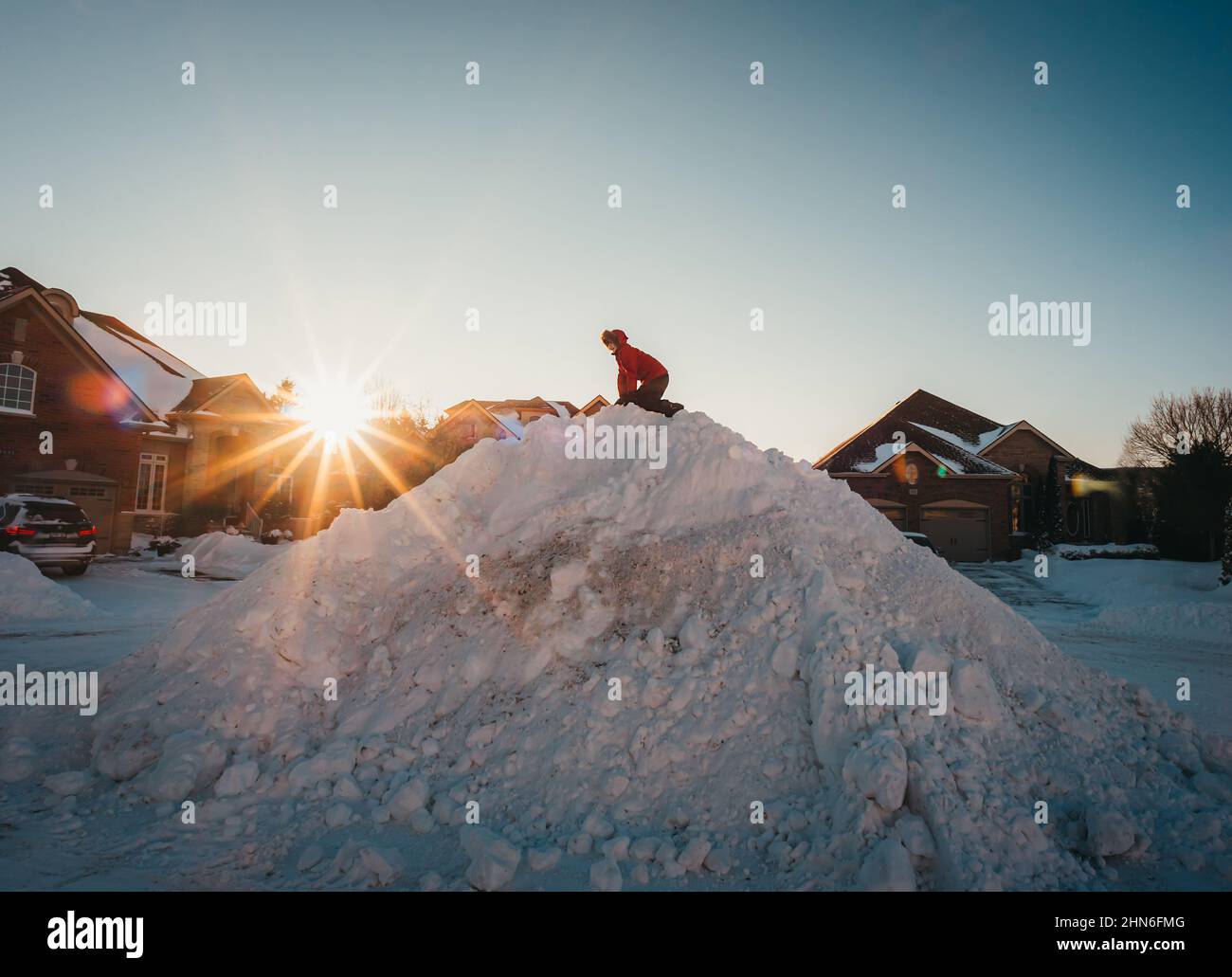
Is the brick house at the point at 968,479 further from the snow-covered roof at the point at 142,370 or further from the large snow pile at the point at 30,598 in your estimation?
the snow-covered roof at the point at 142,370

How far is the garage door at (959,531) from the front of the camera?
27797 mm

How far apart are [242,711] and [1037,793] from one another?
18.4ft

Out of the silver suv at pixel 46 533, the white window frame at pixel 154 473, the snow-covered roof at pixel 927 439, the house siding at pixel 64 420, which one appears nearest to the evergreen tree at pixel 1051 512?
the snow-covered roof at pixel 927 439

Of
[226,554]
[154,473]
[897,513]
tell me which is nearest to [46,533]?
[226,554]

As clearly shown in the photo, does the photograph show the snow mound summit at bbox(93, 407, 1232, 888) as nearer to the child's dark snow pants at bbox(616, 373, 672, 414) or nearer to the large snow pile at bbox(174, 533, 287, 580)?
the child's dark snow pants at bbox(616, 373, 672, 414)

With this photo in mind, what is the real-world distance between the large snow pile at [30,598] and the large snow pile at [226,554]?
654cm

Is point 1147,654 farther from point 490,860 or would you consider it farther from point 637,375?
point 490,860

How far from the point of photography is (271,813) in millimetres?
4320

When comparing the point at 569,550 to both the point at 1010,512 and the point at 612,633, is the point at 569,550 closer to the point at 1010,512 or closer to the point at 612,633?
the point at 612,633

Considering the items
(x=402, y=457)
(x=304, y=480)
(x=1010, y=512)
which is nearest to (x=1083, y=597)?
(x=1010, y=512)

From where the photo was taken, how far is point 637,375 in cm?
815

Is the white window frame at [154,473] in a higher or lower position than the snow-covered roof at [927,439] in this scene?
lower

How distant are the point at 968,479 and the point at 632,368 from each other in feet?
81.2

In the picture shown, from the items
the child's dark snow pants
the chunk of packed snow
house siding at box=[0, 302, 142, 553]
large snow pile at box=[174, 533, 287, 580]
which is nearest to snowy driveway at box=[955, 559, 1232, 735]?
the child's dark snow pants
